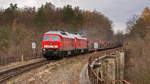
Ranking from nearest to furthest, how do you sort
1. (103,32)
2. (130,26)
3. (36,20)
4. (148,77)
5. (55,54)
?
(55,54)
(148,77)
(130,26)
(36,20)
(103,32)

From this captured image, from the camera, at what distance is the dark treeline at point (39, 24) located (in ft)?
157

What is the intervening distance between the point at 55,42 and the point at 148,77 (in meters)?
13.7

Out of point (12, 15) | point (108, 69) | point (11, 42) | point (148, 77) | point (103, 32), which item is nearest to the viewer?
point (108, 69)

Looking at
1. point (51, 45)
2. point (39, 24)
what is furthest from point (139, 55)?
point (39, 24)

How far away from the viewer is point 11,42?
46.1 m

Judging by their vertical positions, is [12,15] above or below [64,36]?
above

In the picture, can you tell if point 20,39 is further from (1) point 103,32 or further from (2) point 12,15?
(1) point 103,32

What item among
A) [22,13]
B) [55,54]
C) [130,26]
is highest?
[22,13]

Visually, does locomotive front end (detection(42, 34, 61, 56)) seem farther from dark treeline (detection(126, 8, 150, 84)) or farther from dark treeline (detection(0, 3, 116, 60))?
dark treeline (detection(0, 3, 116, 60))

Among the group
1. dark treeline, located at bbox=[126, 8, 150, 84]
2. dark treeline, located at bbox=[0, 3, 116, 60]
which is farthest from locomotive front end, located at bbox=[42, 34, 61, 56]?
dark treeline, located at bbox=[0, 3, 116, 60]

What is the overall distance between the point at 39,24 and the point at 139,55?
3681cm

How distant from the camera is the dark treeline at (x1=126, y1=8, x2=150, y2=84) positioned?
25119 millimetres

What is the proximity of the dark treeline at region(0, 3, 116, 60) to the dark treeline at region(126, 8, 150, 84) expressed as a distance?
64.1ft

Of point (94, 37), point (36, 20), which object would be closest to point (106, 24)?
point (94, 37)
